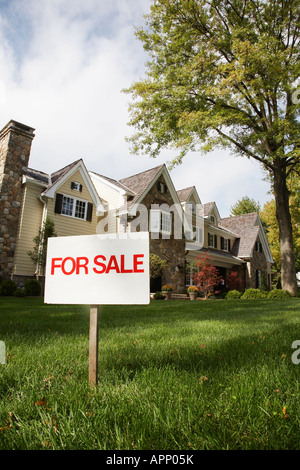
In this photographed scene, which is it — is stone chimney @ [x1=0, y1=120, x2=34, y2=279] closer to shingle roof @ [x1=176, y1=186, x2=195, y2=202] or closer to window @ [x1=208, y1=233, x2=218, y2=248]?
shingle roof @ [x1=176, y1=186, x2=195, y2=202]

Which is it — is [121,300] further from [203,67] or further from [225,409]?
[203,67]

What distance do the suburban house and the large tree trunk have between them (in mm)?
6948

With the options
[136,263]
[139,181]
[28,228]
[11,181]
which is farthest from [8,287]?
[136,263]

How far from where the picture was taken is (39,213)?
16547 mm

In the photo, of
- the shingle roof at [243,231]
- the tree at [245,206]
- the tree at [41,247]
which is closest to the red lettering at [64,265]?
the tree at [41,247]

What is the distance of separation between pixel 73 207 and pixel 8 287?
254 inches

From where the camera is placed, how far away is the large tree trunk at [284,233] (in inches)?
672

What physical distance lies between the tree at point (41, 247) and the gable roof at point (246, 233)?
778 inches

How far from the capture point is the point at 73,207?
18.0 m

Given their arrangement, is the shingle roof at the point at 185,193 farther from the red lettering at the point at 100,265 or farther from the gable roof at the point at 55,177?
the red lettering at the point at 100,265

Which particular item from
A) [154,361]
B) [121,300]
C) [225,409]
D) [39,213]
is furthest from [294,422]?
[39,213]

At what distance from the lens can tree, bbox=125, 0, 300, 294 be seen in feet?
50.5

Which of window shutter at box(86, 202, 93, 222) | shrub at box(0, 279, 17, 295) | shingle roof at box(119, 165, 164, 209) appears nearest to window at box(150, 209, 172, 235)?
shingle roof at box(119, 165, 164, 209)

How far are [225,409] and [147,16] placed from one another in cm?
2206
